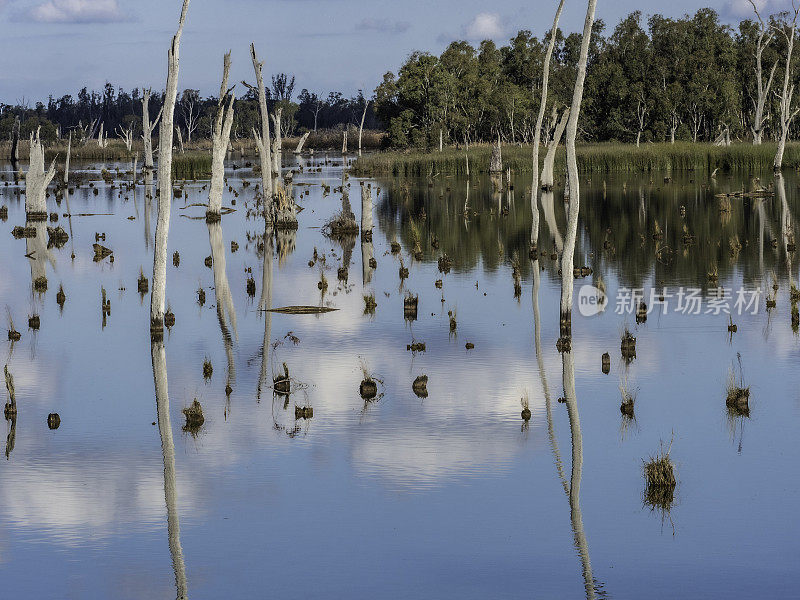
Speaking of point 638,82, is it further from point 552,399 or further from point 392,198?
point 552,399

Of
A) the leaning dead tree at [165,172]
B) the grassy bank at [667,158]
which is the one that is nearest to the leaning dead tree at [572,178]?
the leaning dead tree at [165,172]

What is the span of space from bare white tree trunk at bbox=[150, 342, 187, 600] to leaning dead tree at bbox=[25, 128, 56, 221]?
24.3 m

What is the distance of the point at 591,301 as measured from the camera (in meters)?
23.5

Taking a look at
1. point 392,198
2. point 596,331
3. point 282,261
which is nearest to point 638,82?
point 392,198

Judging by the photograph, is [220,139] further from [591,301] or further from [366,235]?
[591,301]

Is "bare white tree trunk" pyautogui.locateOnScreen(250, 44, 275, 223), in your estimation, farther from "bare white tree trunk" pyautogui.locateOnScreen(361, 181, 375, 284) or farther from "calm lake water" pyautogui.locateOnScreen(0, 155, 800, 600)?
"calm lake water" pyautogui.locateOnScreen(0, 155, 800, 600)

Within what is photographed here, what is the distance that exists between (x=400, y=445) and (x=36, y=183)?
33710 mm

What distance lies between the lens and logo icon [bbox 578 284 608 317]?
22375 millimetres

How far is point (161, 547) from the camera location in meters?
10.5

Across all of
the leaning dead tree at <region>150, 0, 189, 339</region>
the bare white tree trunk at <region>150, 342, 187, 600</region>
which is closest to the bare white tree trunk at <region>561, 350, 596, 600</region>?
the bare white tree trunk at <region>150, 342, 187, 600</region>

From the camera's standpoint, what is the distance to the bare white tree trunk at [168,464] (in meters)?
9.94

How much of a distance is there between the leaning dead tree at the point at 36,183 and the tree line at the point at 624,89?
46305 mm

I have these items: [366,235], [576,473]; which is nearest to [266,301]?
[366,235]

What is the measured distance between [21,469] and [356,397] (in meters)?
4.74
